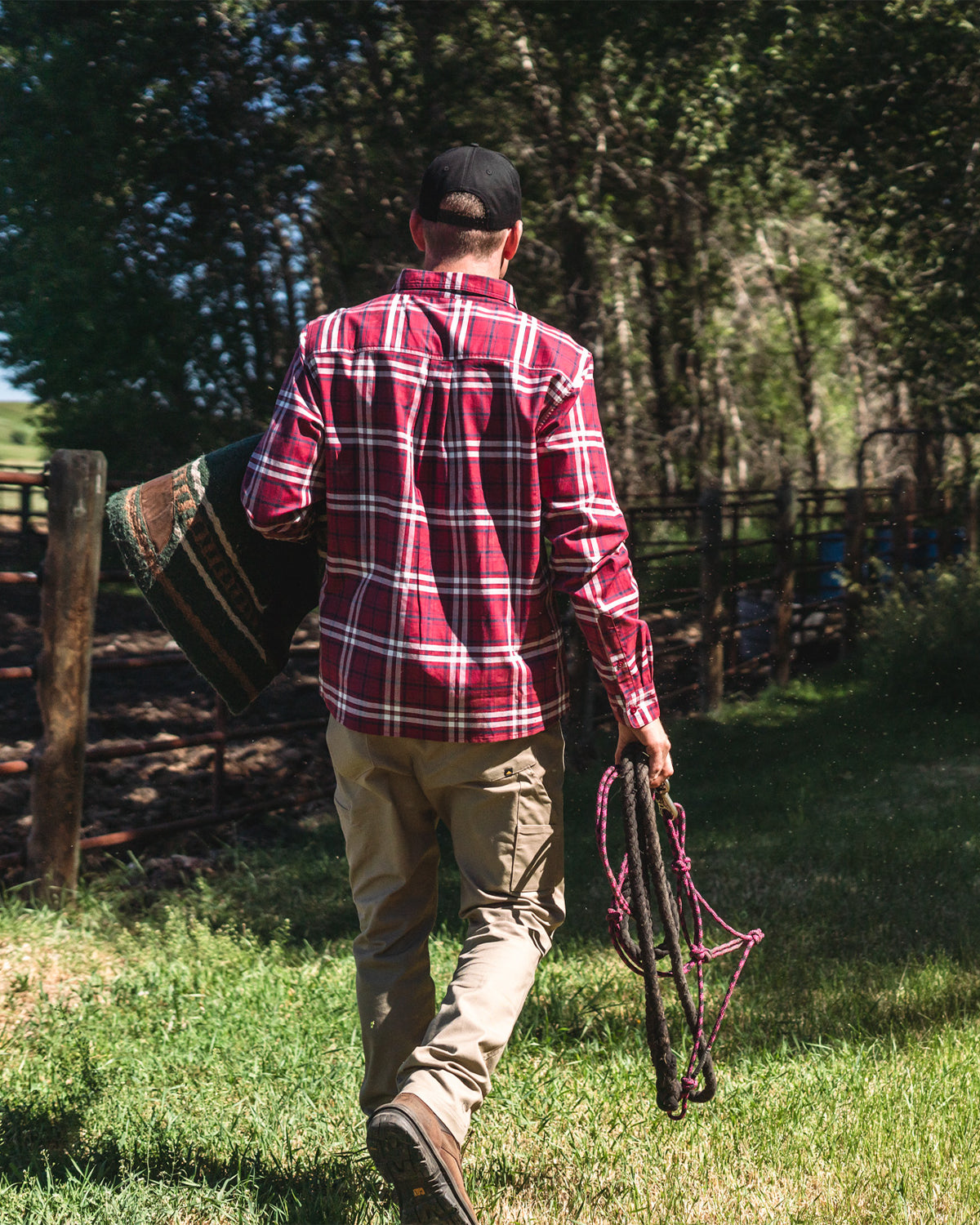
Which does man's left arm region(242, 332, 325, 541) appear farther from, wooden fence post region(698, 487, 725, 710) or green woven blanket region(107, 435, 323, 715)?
wooden fence post region(698, 487, 725, 710)

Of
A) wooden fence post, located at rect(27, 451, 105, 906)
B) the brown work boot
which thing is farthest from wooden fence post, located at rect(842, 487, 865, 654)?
the brown work boot

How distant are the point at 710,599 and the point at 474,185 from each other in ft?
22.4

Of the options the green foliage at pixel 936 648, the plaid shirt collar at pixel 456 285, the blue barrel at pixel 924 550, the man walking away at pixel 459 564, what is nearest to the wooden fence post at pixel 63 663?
the man walking away at pixel 459 564

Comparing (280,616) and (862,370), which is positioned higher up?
(862,370)

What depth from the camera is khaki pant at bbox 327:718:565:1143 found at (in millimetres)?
2236

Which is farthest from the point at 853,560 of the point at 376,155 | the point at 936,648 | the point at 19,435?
the point at 19,435

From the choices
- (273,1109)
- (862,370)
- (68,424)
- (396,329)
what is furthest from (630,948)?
(862,370)

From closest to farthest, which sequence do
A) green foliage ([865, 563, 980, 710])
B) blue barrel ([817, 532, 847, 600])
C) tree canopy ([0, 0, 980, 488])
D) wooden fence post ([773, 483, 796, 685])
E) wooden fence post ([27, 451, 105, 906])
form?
wooden fence post ([27, 451, 105, 906]) → tree canopy ([0, 0, 980, 488]) → green foliage ([865, 563, 980, 710]) → wooden fence post ([773, 483, 796, 685]) → blue barrel ([817, 532, 847, 600])

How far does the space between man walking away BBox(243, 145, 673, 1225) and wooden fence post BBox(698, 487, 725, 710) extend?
21.4ft

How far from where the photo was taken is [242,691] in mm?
2623

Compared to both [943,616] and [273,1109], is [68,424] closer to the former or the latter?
[943,616]

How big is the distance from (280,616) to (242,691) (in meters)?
0.21

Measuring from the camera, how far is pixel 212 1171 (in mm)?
2404

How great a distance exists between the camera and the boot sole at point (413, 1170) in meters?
1.90
